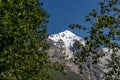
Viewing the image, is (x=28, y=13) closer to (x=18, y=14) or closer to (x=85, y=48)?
(x=18, y=14)

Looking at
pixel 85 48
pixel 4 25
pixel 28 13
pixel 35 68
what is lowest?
pixel 85 48

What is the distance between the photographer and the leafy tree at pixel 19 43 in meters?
35.8

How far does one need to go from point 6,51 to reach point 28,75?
245 inches

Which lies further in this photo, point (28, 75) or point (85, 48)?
point (28, 75)

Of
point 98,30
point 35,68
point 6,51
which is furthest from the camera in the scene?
point 35,68

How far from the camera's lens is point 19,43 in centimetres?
3841

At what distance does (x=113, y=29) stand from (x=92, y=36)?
1504 millimetres

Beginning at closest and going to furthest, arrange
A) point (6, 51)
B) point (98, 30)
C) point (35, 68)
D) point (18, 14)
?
point (98, 30)
point (6, 51)
point (18, 14)
point (35, 68)

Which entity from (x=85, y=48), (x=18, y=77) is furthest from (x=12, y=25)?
(x=85, y=48)

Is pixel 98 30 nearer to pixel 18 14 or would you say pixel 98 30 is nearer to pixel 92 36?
pixel 92 36

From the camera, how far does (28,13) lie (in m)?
43.6

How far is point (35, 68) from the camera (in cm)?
4300

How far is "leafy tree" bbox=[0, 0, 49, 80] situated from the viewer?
35.8 meters

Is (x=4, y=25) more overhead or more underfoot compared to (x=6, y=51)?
more overhead
